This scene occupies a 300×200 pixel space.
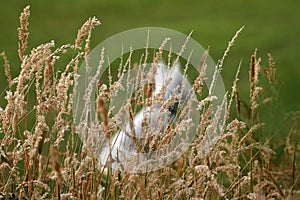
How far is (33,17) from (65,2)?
174 cm

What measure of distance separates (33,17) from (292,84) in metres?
9.94

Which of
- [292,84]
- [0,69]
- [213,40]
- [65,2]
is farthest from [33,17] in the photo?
[292,84]

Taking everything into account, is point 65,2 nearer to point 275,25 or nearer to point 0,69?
point 275,25

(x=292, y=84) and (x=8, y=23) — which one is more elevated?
(x=8, y=23)

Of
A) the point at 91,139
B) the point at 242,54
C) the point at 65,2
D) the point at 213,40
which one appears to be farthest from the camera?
the point at 65,2

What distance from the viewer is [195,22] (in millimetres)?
19750

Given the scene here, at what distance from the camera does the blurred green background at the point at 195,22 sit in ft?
51.1

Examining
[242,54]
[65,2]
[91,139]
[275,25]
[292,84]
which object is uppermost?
[65,2]

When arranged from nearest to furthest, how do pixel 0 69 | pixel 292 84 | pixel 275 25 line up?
pixel 292 84 < pixel 0 69 < pixel 275 25

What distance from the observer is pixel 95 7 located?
21375mm

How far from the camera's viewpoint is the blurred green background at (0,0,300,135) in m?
15.6

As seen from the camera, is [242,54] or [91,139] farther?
[242,54]

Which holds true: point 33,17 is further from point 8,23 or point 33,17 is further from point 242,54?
point 242,54

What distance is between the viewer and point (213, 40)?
17.6 metres
